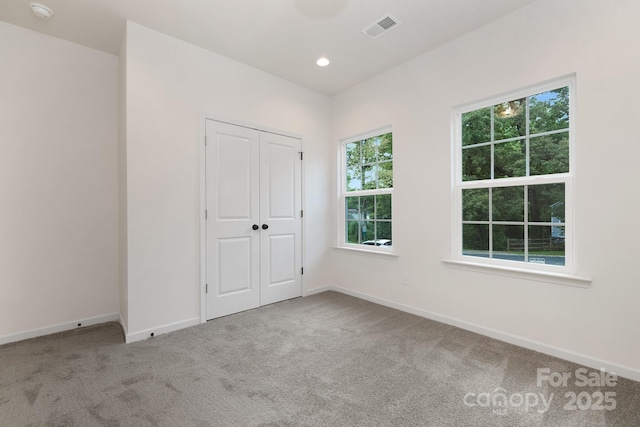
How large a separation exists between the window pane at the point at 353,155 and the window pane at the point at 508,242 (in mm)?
1984

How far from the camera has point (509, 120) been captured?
2.58 m

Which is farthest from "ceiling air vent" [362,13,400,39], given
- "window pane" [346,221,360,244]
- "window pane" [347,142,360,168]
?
"window pane" [346,221,360,244]

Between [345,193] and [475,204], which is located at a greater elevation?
[345,193]

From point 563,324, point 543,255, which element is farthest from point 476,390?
point 543,255

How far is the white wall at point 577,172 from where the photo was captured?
1964 millimetres

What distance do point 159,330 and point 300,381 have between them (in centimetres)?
160

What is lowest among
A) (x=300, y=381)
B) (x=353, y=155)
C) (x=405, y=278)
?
(x=300, y=381)

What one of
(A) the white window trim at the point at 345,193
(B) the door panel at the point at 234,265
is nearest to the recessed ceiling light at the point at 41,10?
(B) the door panel at the point at 234,265

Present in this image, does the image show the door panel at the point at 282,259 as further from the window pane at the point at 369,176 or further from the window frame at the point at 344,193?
the window pane at the point at 369,176

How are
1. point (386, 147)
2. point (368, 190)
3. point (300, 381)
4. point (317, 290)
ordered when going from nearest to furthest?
point (300, 381) < point (386, 147) < point (368, 190) < point (317, 290)

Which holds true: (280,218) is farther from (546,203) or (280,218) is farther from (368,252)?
(546,203)

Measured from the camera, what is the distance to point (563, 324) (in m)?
2.21

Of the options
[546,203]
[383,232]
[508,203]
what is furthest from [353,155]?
[546,203]

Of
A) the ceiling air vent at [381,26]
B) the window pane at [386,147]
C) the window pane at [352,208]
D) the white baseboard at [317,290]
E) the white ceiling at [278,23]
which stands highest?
the white ceiling at [278,23]
